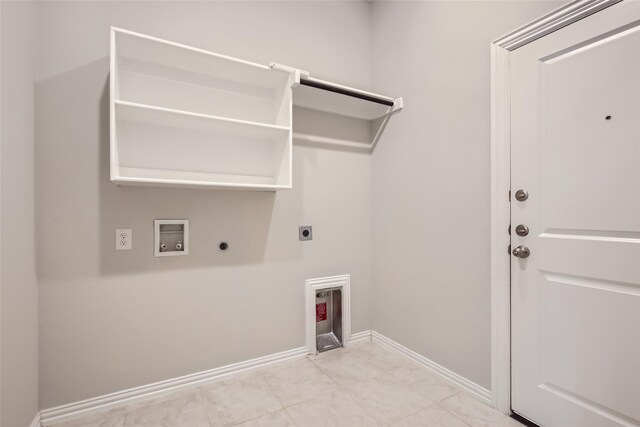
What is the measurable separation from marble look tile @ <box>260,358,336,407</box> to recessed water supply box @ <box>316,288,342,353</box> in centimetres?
28

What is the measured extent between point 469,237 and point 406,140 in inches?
32.6

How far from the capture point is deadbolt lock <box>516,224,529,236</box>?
1500 millimetres

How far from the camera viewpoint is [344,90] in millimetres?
2021

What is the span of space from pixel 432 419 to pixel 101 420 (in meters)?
1.70

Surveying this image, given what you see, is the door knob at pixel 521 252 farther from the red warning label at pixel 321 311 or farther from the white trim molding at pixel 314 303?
the red warning label at pixel 321 311

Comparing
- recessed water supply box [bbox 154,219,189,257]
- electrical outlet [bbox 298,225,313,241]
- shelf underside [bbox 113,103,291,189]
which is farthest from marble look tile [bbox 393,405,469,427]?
recessed water supply box [bbox 154,219,189,257]

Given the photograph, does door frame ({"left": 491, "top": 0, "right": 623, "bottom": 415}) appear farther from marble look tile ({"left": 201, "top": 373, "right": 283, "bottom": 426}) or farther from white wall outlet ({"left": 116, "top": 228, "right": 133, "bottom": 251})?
white wall outlet ({"left": 116, "top": 228, "right": 133, "bottom": 251})

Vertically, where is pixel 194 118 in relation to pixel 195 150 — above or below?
above

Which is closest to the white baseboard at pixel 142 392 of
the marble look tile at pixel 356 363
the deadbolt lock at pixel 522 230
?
the marble look tile at pixel 356 363

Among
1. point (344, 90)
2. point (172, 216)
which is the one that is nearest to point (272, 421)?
point (172, 216)

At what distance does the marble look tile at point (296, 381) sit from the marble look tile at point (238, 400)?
2.0 inches

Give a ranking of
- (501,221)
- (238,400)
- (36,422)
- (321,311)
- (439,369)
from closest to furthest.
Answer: (36,422)
(501,221)
(238,400)
(439,369)
(321,311)

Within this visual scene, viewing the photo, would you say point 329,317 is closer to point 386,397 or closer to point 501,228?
point 386,397

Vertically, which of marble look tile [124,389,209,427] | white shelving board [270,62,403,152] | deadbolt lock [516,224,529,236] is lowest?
marble look tile [124,389,209,427]
